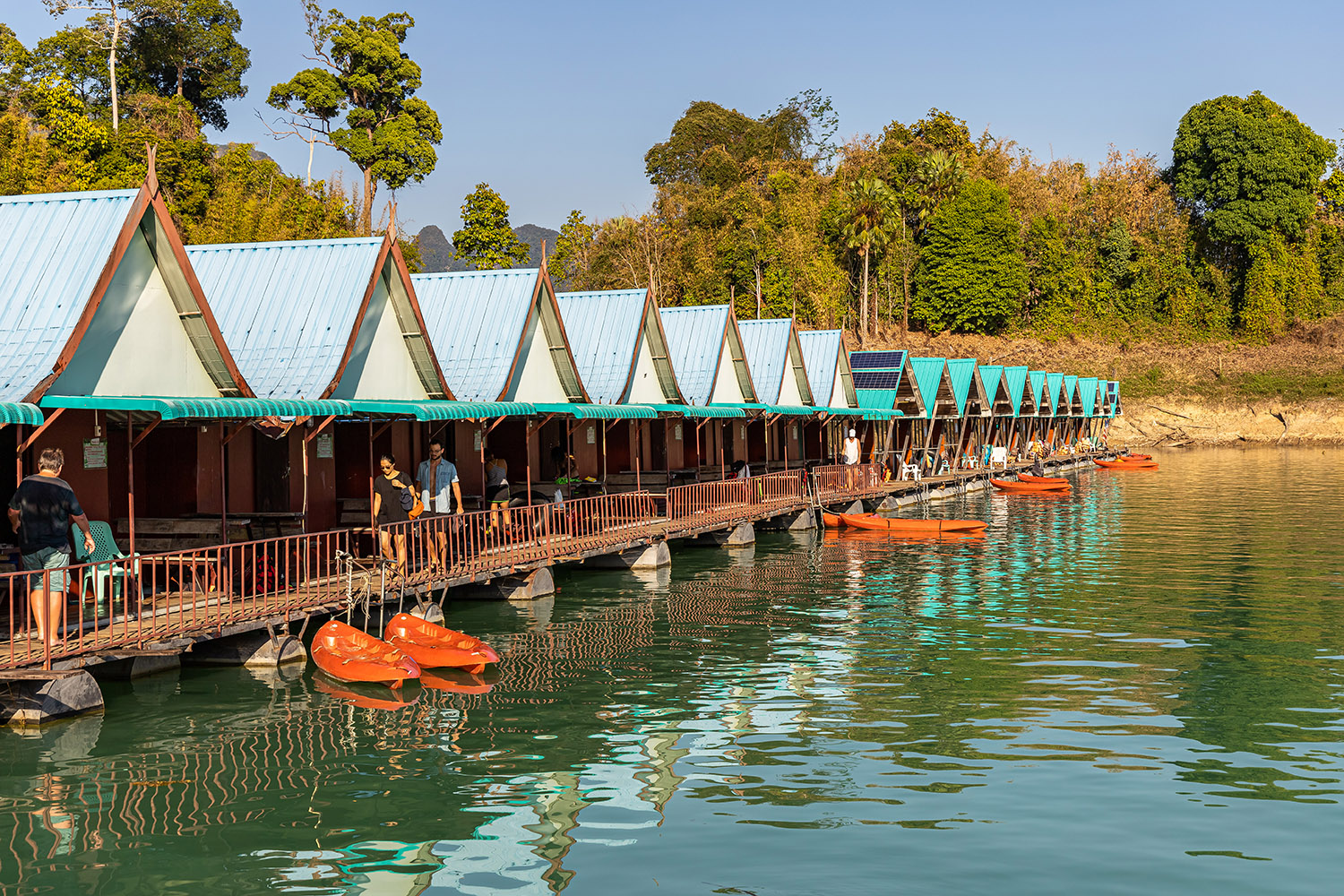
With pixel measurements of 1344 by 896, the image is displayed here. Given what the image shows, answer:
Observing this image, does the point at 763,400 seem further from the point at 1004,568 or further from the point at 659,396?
the point at 1004,568

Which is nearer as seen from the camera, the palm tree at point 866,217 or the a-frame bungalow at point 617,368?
the a-frame bungalow at point 617,368

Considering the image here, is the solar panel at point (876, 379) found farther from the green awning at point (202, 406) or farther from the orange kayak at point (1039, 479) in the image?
the green awning at point (202, 406)

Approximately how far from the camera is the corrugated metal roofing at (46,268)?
47.8ft

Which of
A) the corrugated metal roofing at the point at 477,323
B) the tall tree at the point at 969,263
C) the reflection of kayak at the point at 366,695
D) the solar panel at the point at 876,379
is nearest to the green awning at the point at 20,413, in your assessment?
the reflection of kayak at the point at 366,695

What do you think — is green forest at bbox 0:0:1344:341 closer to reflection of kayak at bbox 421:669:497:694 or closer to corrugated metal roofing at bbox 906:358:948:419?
corrugated metal roofing at bbox 906:358:948:419

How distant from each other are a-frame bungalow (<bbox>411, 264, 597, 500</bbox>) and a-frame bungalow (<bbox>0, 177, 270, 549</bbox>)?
7.55 m

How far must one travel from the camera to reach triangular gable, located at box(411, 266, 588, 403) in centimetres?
2544

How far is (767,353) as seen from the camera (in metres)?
41.4

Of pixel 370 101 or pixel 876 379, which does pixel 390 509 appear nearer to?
pixel 876 379

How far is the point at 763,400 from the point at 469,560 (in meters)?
20.9

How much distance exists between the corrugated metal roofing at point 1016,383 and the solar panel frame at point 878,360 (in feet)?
51.0

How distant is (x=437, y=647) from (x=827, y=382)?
30.5 m

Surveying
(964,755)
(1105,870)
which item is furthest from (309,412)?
(1105,870)

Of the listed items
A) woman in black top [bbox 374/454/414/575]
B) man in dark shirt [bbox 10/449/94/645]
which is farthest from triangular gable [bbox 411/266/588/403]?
man in dark shirt [bbox 10/449/94/645]
